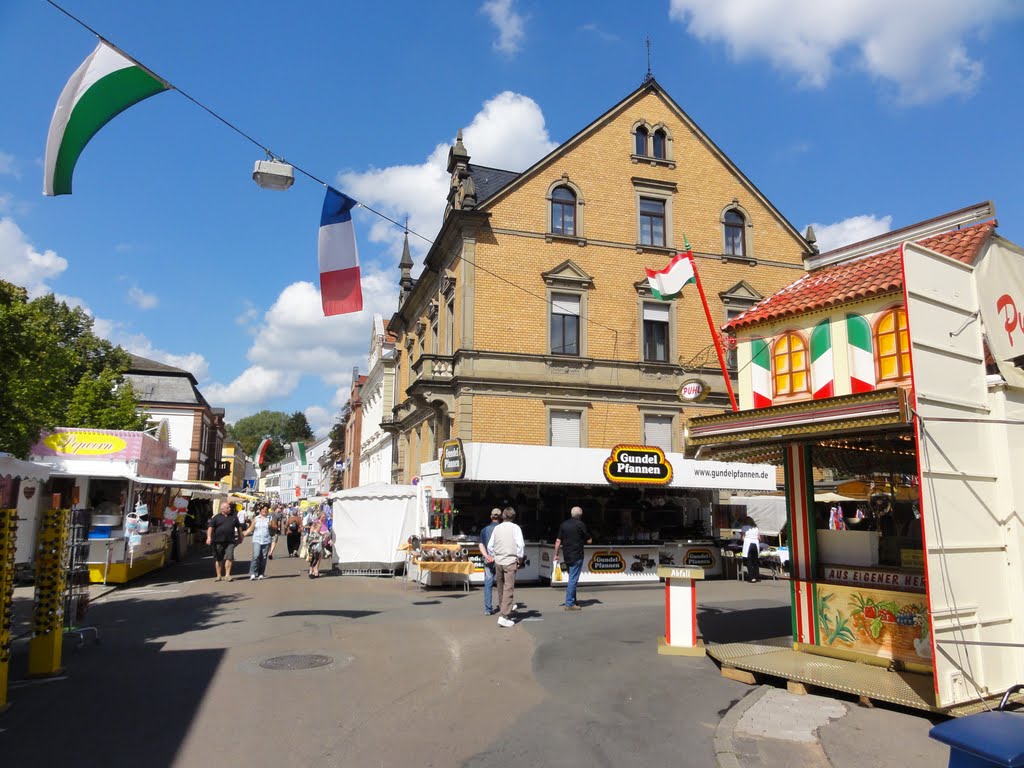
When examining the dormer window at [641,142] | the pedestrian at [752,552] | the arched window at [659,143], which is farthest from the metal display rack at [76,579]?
the arched window at [659,143]

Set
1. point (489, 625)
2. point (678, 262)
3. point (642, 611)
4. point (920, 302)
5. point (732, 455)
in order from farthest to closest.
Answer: point (678, 262) < point (642, 611) < point (489, 625) < point (732, 455) < point (920, 302)

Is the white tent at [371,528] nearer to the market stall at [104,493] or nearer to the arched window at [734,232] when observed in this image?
the market stall at [104,493]

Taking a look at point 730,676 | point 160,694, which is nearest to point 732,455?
point 730,676

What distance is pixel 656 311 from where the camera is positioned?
23.3 metres

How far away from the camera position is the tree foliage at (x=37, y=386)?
12397 millimetres

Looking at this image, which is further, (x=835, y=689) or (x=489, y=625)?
(x=489, y=625)

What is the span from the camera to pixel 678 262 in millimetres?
15711

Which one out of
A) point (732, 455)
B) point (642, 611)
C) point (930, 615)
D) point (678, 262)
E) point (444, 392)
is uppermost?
point (678, 262)

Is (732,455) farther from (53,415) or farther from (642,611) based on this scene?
(53,415)

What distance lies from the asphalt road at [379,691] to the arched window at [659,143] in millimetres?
16332

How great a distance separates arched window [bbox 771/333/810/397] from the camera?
28.1ft

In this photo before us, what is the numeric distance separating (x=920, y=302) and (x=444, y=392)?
52.9 feet

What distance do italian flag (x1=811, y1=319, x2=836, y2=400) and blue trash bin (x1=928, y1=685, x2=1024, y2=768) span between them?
5.23 metres

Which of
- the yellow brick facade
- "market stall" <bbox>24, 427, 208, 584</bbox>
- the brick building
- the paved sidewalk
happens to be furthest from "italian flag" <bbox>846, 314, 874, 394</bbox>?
"market stall" <bbox>24, 427, 208, 584</bbox>
